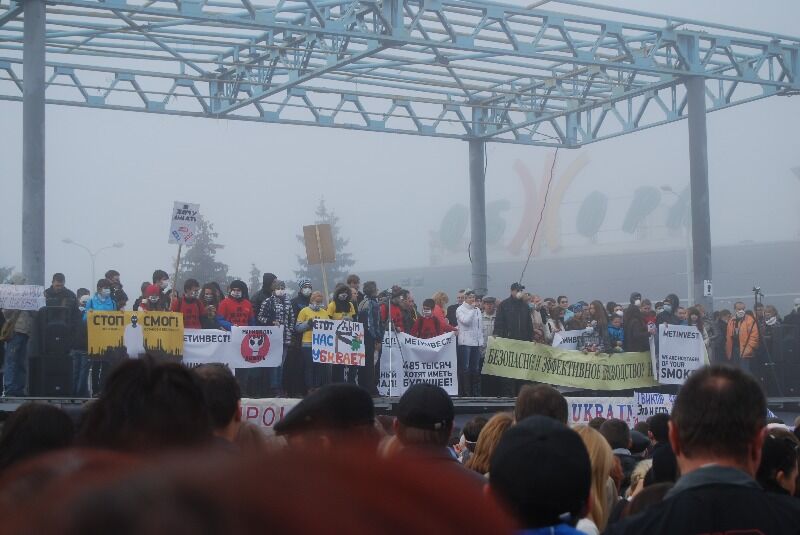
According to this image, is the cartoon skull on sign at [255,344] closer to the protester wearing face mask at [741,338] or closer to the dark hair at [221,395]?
the protester wearing face mask at [741,338]

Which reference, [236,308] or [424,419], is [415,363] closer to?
[236,308]

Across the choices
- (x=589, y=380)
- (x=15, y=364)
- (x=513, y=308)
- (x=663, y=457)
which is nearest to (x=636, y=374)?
(x=589, y=380)

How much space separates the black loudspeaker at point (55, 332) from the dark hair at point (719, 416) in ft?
38.6

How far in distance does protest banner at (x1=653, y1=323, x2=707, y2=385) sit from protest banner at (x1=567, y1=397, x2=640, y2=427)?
1154mm

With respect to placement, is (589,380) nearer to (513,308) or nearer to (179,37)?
(513,308)

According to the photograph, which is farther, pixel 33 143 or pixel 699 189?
pixel 699 189

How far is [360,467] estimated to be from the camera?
1.00 meters

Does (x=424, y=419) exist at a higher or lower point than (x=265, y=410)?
higher

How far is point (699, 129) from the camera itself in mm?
22875

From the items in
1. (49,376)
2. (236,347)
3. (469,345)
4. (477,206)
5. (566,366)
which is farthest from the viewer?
(477,206)

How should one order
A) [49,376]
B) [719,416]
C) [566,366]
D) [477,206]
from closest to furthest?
[719,416]
[49,376]
[566,366]
[477,206]

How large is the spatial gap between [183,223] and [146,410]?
523 inches

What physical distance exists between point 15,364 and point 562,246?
50832 mm

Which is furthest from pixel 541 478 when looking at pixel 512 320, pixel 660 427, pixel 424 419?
pixel 512 320
